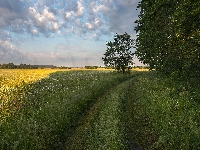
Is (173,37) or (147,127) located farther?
(173,37)

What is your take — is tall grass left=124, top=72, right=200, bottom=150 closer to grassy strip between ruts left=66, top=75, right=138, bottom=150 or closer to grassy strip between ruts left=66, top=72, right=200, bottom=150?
grassy strip between ruts left=66, top=72, right=200, bottom=150

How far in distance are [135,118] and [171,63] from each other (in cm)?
831

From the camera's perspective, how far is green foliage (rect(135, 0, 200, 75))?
1923 cm

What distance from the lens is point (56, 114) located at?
647 inches

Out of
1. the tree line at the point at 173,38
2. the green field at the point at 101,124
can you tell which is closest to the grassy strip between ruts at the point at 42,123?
the green field at the point at 101,124

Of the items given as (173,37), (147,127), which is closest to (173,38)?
(173,37)

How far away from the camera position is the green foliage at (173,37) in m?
19.2

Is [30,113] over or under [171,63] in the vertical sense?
under

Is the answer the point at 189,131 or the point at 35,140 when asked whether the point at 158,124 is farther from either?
the point at 35,140

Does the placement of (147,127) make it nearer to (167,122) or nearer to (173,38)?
(167,122)

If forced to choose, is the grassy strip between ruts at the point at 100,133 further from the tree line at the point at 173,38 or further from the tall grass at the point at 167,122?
the tree line at the point at 173,38

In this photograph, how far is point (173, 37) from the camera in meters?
22.4

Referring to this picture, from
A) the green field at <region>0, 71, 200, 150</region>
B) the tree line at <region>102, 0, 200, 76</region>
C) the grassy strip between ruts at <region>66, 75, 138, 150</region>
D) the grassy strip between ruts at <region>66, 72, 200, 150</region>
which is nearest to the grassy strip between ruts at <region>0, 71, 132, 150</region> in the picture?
the green field at <region>0, 71, 200, 150</region>

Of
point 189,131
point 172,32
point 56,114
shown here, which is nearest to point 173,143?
point 189,131
